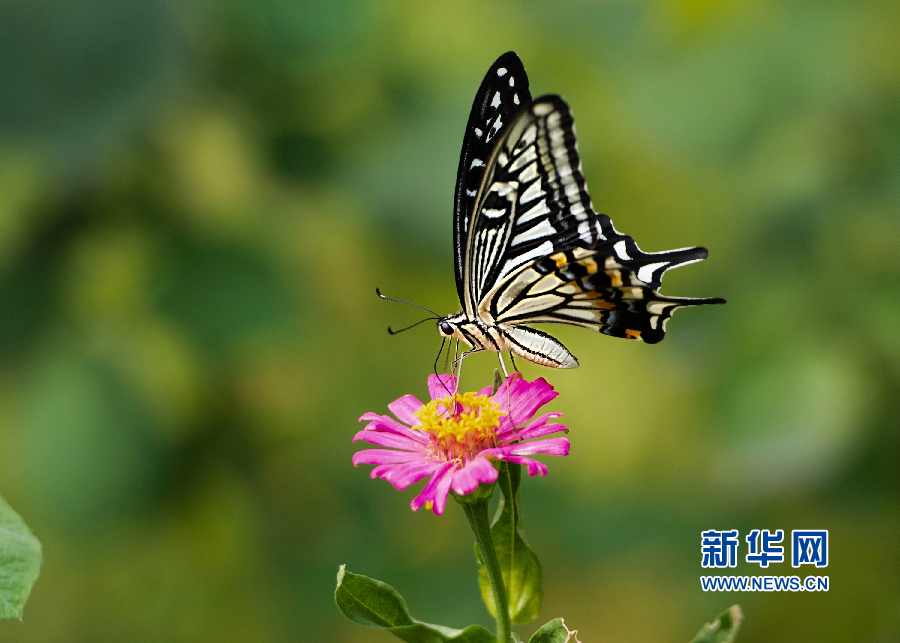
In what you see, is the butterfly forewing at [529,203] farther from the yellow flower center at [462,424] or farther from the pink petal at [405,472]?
the pink petal at [405,472]

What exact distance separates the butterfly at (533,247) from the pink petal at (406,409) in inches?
6.6

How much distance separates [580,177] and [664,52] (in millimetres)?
1153

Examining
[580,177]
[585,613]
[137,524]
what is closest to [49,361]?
[137,524]

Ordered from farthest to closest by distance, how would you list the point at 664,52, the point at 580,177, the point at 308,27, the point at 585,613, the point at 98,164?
the point at 585,613, the point at 664,52, the point at 308,27, the point at 98,164, the point at 580,177

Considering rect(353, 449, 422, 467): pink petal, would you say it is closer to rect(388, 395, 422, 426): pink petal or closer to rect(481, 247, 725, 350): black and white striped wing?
rect(388, 395, 422, 426): pink petal

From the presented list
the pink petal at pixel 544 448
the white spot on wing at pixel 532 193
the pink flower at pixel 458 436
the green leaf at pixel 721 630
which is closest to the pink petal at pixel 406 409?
the pink flower at pixel 458 436

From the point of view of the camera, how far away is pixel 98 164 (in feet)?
6.44

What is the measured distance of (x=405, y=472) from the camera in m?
1.32

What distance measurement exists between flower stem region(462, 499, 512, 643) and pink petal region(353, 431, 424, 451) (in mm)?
309

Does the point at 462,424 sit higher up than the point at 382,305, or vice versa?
the point at 382,305

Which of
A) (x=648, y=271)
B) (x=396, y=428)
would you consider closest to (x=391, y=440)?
(x=396, y=428)

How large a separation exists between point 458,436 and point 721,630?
1.91 feet

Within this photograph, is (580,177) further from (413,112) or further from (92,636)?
(92,636)

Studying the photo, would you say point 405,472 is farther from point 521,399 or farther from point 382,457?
point 521,399
